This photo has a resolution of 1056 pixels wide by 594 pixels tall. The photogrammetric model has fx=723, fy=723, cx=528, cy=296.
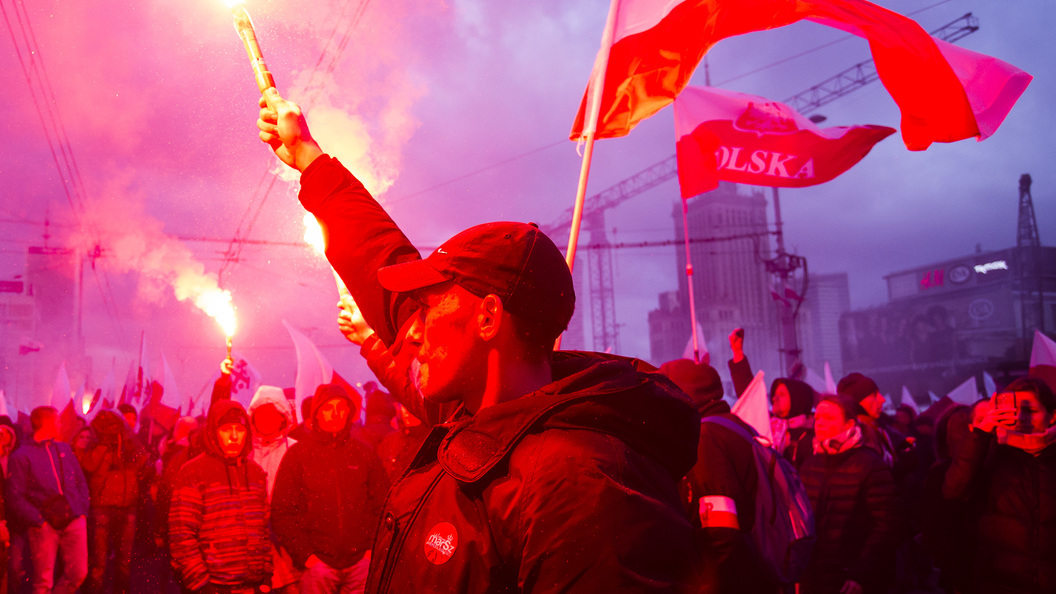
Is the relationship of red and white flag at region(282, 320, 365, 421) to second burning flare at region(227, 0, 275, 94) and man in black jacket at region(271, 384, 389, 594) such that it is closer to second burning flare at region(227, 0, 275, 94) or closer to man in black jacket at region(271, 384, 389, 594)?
man in black jacket at region(271, 384, 389, 594)

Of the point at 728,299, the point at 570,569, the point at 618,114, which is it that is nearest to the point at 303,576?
the point at 618,114

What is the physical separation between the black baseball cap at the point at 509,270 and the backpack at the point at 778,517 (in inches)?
99.8

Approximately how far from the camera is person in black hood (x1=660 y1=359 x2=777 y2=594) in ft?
11.6

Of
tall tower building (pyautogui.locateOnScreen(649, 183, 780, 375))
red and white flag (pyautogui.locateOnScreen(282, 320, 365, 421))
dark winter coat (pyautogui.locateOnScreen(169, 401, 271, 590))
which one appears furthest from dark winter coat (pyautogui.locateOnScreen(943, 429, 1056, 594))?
tall tower building (pyautogui.locateOnScreen(649, 183, 780, 375))

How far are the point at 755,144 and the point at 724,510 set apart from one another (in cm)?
548

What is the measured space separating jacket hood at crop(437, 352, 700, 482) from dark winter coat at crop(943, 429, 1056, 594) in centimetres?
397

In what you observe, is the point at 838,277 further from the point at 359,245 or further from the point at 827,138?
the point at 359,245

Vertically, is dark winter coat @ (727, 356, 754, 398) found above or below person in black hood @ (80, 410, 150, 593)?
above

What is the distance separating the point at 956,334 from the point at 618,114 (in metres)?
62.2

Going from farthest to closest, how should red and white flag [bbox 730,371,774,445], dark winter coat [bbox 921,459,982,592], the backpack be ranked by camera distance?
red and white flag [bbox 730,371,774,445]
dark winter coat [bbox 921,459,982,592]
the backpack

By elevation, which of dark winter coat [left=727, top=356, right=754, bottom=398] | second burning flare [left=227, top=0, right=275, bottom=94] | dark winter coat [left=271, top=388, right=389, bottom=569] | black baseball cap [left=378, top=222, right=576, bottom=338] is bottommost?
dark winter coat [left=271, top=388, right=389, bottom=569]

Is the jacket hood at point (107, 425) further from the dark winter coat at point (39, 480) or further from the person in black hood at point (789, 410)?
the person in black hood at point (789, 410)

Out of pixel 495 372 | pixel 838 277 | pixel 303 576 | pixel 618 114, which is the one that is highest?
pixel 838 277

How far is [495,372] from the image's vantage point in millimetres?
1777
